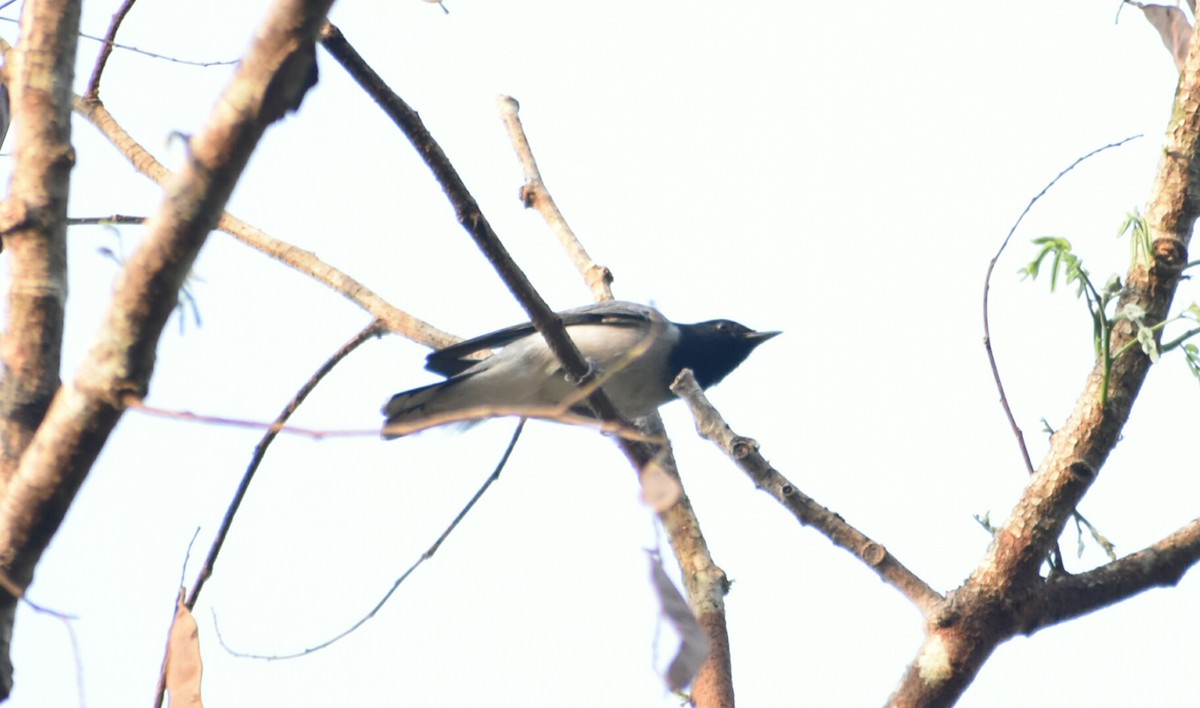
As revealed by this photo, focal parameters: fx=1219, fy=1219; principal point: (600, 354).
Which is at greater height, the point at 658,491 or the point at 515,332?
the point at 515,332

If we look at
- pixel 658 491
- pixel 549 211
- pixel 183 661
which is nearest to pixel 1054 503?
pixel 658 491

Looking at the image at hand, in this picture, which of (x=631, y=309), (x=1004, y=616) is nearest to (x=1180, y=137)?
(x=1004, y=616)

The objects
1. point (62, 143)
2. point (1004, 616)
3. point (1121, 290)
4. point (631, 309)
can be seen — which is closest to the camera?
point (62, 143)

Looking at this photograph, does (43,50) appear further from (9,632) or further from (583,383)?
(583,383)

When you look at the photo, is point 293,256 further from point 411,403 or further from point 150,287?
point 150,287

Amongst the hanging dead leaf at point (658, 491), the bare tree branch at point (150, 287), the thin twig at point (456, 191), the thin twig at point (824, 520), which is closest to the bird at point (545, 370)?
the thin twig at point (456, 191)

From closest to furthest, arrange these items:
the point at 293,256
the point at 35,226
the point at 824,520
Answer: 1. the point at 35,226
2. the point at 824,520
3. the point at 293,256

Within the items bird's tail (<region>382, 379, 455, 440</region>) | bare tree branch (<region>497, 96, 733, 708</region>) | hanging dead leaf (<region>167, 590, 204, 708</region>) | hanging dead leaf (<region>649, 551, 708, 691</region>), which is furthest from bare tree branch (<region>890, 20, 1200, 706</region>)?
bird's tail (<region>382, 379, 455, 440</region>)

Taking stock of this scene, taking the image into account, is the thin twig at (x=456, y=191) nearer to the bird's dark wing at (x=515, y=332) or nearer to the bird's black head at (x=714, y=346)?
the bird's dark wing at (x=515, y=332)
